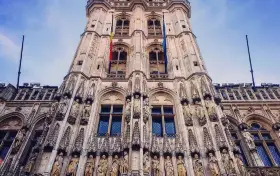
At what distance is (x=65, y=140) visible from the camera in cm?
1343

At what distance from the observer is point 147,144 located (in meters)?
13.3

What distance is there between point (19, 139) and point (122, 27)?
40.8 ft

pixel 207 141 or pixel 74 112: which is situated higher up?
pixel 74 112

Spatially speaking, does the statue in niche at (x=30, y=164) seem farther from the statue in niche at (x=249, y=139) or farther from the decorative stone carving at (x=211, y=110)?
the statue in niche at (x=249, y=139)

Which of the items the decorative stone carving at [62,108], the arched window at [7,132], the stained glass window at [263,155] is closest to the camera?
the decorative stone carving at [62,108]

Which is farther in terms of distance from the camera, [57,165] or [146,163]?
[146,163]

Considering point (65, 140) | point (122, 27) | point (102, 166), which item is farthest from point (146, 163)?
point (122, 27)

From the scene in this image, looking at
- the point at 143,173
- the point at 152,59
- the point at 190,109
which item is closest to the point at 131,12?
the point at 152,59

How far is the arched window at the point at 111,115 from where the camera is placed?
599 inches

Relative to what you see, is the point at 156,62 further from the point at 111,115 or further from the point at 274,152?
the point at 274,152

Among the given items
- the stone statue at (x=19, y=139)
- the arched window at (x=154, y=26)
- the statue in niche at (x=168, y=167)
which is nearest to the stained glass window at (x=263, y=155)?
the statue in niche at (x=168, y=167)

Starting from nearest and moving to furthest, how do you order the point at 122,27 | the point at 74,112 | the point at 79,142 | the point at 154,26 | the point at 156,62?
the point at 79,142
the point at 74,112
the point at 156,62
the point at 122,27
the point at 154,26

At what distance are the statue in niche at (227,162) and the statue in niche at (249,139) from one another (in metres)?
3.90

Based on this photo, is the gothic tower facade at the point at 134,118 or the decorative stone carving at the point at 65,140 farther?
the decorative stone carving at the point at 65,140
